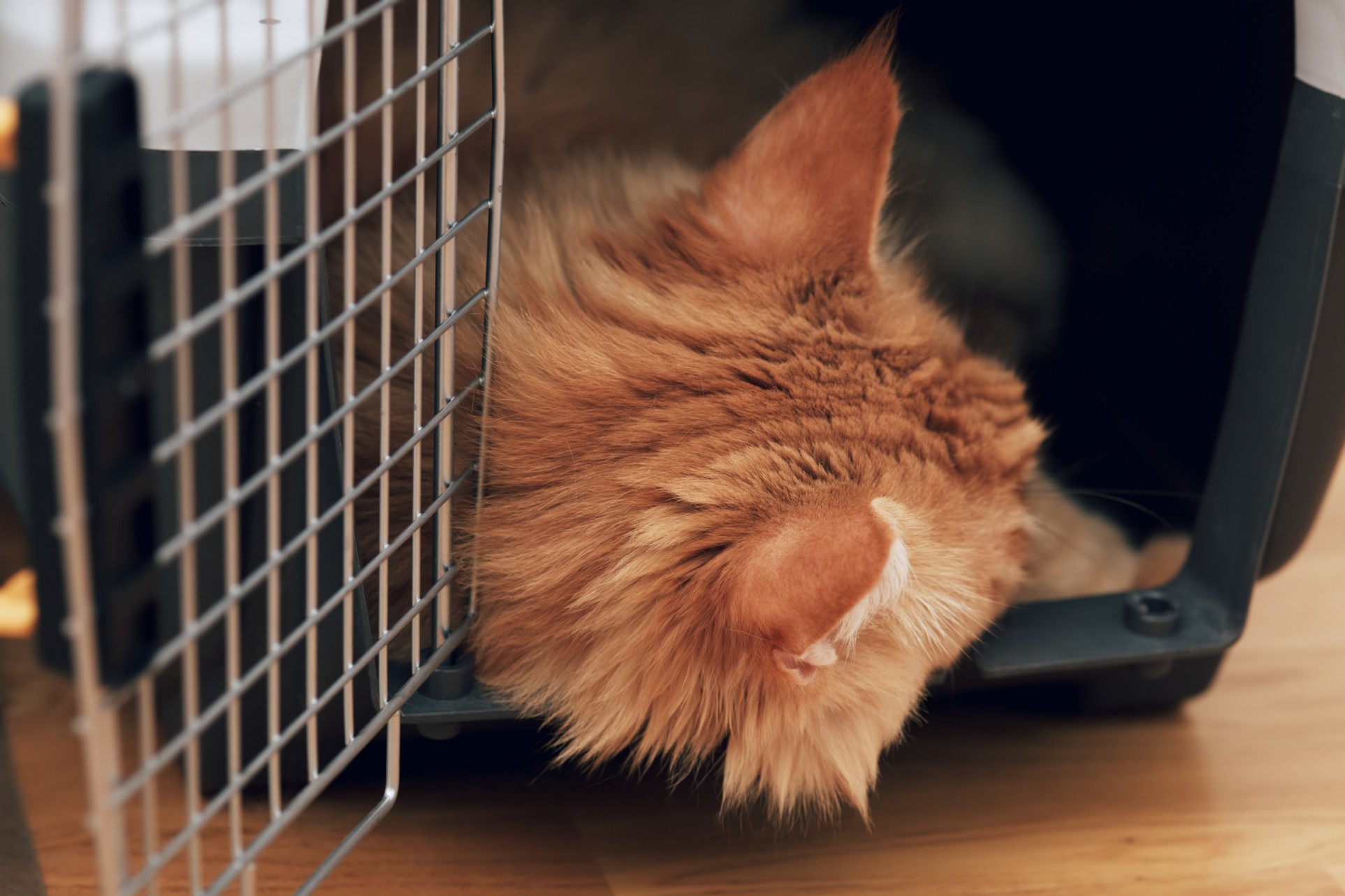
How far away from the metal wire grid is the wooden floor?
0.10 m

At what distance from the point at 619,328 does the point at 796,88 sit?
Result: 213mm

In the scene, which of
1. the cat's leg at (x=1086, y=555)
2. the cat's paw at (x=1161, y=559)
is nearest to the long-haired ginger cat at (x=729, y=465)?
the cat's leg at (x=1086, y=555)

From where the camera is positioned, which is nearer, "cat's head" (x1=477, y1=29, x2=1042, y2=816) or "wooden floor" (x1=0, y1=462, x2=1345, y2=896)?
"cat's head" (x1=477, y1=29, x2=1042, y2=816)

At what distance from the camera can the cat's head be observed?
0.77m

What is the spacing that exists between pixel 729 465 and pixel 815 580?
0.40ft

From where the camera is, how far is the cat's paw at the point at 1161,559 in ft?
3.87

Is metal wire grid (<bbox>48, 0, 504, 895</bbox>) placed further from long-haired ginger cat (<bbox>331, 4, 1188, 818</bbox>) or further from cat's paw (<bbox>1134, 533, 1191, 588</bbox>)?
cat's paw (<bbox>1134, 533, 1191, 588</bbox>)

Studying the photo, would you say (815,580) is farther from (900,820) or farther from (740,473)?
(900,820)

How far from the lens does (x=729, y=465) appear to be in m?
0.78

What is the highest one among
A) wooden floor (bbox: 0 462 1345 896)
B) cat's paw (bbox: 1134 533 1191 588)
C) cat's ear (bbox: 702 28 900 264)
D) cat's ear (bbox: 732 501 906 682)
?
cat's ear (bbox: 702 28 900 264)

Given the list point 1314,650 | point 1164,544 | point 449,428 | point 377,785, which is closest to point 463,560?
point 449,428

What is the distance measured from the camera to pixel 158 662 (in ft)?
1.75

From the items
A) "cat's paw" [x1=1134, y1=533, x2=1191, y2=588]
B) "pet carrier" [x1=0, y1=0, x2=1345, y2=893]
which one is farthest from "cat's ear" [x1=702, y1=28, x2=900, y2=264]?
"cat's paw" [x1=1134, y1=533, x2=1191, y2=588]

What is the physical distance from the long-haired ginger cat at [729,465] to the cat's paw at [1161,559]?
0.31 meters
